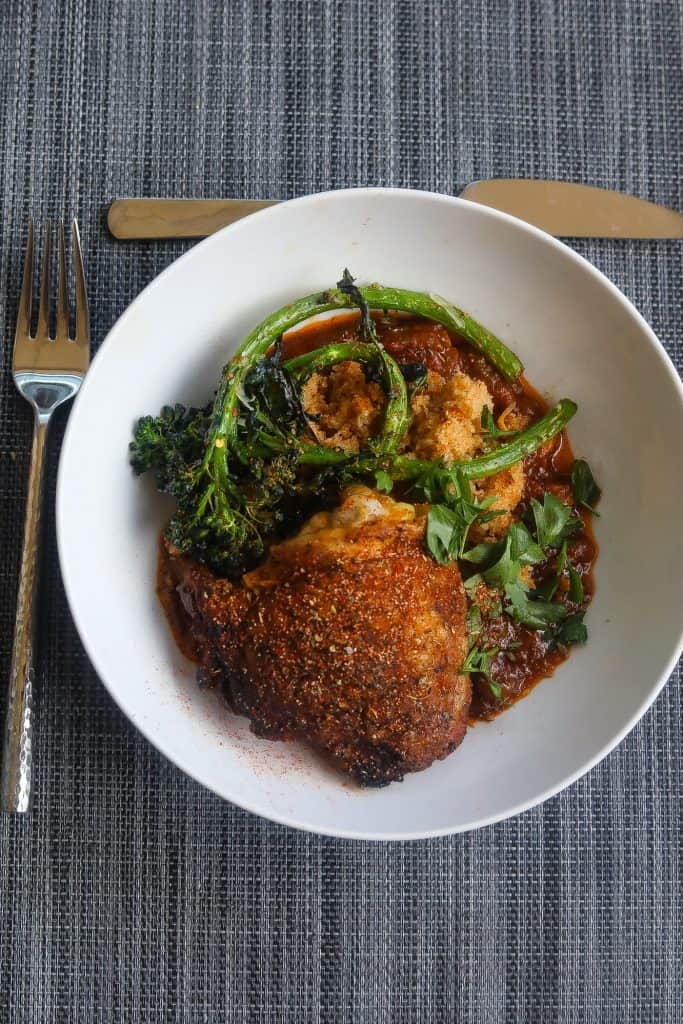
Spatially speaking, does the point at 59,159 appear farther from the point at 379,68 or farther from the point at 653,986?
the point at 653,986

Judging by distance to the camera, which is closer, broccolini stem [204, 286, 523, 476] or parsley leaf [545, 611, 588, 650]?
broccolini stem [204, 286, 523, 476]

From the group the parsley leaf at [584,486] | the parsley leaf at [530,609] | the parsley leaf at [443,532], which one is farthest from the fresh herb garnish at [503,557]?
the parsley leaf at [584,486]

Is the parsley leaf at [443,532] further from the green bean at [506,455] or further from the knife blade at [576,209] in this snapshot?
the knife blade at [576,209]

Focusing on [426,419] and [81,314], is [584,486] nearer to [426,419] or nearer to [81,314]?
[426,419]

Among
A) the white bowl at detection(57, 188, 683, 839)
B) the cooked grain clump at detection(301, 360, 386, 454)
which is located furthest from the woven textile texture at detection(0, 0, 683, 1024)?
the cooked grain clump at detection(301, 360, 386, 454)

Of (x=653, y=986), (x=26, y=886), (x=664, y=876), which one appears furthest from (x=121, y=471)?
(x=653, y=986)

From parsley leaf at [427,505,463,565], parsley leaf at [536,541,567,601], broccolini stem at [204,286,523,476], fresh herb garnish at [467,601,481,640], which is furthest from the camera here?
parsley leaf at [536,541,567,601]

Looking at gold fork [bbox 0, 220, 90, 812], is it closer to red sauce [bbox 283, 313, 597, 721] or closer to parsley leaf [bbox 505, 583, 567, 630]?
red sauce [bbox 283, 313, 597, 721]
